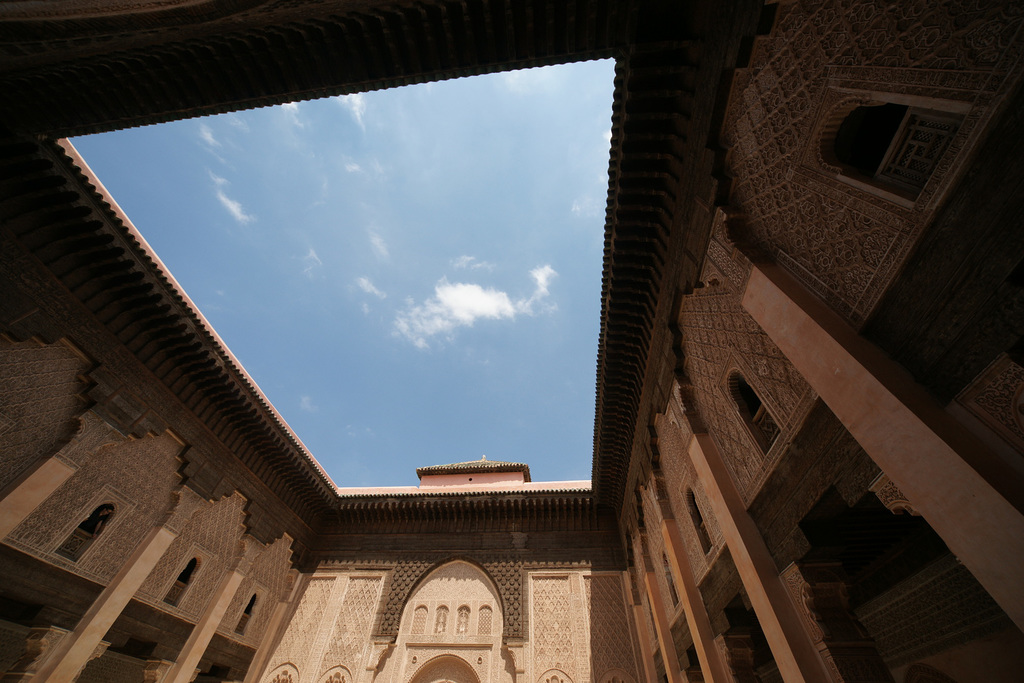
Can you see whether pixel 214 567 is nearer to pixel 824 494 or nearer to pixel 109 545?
pixel 109 545

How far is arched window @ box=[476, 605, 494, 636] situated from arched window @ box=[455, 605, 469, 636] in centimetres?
22

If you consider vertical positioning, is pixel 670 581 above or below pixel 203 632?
above

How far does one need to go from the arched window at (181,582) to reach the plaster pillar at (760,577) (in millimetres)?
7844

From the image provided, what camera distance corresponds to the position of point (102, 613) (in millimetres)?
5387

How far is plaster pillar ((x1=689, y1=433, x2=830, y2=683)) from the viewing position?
2.70 meters

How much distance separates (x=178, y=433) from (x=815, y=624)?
8.12 m

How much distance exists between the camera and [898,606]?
470 cm

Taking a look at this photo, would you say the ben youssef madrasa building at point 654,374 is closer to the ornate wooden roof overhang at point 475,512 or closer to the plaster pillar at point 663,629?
the plaster pillar at point 663,629

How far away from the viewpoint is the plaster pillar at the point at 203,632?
6.38m

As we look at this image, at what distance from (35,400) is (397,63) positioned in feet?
18.5

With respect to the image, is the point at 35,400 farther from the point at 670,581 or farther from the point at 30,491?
the point at 670,581

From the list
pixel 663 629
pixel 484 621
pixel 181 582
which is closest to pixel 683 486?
pixel 663 629

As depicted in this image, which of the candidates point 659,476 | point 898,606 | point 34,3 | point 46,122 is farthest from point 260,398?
point 898,606

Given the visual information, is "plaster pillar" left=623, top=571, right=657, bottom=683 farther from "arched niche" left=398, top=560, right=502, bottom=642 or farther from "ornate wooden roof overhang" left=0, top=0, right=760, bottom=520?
"ornate wooden roof overhang" left=0, top=0, right=760, bottom=520
